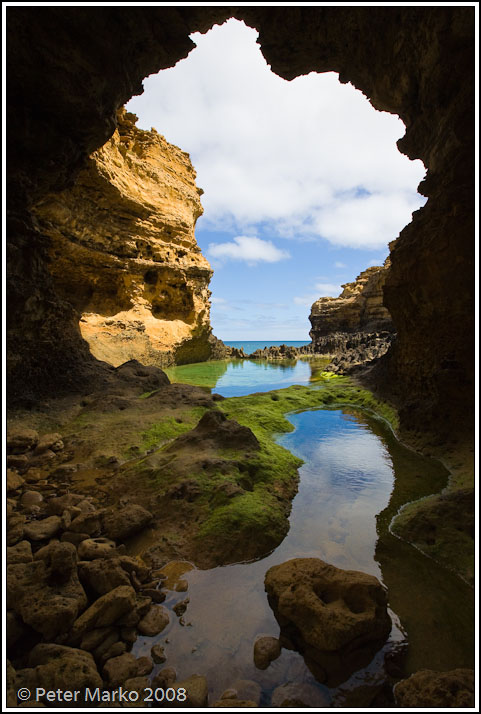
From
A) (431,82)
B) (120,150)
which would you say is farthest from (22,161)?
(120,150)

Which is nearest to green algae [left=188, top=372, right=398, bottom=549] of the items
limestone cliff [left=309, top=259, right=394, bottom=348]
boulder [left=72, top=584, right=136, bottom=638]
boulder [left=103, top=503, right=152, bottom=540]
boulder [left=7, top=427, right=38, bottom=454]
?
boulder [left=103, top=503, right=152, bottom=540]

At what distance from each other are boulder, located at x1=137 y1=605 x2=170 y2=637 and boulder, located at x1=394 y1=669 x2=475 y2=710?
155 cm

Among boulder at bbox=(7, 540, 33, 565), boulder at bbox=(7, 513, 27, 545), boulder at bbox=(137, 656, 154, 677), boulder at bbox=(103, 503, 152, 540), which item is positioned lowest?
boulder at bbox=(137, 656, 154, 677)

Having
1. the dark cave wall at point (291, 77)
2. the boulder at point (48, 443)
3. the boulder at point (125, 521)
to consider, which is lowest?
the boulder at point (125, 521)

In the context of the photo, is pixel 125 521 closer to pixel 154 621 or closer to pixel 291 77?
pixel 154 621

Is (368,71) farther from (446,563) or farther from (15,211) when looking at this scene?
(446,563)

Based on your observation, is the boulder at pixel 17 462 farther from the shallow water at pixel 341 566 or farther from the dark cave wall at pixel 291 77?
the shallow water at pixel 341 566

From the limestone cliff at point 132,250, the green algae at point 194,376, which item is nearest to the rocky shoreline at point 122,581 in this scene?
the green algae at point 194,376

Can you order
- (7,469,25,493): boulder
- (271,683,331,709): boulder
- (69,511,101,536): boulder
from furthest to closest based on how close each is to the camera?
(7,469,25,493): boulder, (69,511,101,536): boulder, (271,683,331,709): boulder

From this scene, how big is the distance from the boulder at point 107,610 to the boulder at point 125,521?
3.08 feet

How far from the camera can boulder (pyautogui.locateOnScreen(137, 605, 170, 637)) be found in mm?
2164

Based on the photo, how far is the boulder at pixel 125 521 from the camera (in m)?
3.13

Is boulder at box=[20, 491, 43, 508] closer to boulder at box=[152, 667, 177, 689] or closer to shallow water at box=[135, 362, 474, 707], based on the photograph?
shallow water at box=[135, 362, 474, 707]

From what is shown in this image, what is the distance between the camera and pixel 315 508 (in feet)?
12.8
